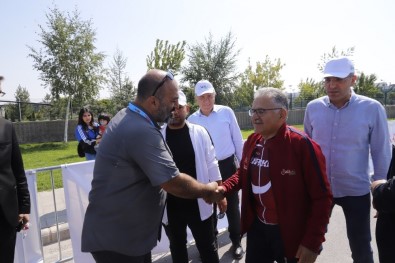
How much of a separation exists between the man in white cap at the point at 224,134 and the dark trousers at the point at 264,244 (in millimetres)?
1809

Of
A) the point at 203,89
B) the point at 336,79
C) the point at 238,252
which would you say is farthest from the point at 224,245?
the point at 336,79

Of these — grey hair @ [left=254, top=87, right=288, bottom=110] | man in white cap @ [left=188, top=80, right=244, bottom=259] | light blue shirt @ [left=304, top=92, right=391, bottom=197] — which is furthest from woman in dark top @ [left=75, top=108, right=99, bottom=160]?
grey hair @ [left=254, top=87, right=288, bottom=110]

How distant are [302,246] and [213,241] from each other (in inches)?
46.2

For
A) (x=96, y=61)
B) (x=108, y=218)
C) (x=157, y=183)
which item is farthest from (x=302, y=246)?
(x=96, y=61)

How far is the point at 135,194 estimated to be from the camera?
2.13 meters

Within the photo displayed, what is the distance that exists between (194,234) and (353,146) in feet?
5.48

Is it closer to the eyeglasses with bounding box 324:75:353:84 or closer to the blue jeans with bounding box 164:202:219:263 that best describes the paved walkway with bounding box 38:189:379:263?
the blue jeans with bounding box 164:202:219:263

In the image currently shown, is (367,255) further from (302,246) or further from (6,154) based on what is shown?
(6,154)

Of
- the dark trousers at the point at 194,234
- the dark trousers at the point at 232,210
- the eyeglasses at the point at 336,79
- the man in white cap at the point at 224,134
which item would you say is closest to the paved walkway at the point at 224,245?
the dark trousers at the point at 232,210

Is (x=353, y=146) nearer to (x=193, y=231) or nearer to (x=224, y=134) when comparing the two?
(x=193, y=231)

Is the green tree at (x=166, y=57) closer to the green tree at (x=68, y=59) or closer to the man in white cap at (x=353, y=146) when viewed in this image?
the green tree at (x=68, y=59)

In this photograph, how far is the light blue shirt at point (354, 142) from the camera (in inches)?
117

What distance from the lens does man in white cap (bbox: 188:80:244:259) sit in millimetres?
4480

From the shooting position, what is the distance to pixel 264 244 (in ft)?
8.52
